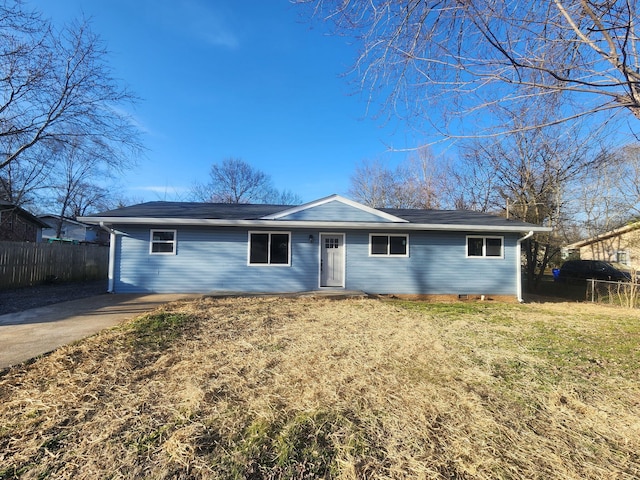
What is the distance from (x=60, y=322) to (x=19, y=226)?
20.3 m

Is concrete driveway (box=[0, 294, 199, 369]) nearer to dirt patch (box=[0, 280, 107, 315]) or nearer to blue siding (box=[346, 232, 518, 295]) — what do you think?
dirt patch (box=[0, 280, 107, 315])

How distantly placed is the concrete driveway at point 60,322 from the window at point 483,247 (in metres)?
9.60

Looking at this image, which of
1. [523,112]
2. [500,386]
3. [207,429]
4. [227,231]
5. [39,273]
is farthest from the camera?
[39,273]

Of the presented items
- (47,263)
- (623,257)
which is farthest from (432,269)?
(623,257)

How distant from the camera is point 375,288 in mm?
10555

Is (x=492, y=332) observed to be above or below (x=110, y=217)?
below

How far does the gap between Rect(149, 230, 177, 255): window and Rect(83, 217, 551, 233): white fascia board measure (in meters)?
0.38

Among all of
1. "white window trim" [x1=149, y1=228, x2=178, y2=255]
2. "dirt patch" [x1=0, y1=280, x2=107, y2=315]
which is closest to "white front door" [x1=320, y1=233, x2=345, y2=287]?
"white window trim" [x1=149, y1=228, x2=178, y2=255]

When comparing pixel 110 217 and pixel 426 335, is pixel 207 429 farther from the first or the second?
pixel 110 217

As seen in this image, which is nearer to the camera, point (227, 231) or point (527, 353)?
point (527, 353)

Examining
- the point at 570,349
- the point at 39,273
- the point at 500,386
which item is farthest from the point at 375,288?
the point at 39,273

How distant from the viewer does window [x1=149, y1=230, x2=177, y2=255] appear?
989 cm

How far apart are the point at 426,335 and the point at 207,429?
3.96m

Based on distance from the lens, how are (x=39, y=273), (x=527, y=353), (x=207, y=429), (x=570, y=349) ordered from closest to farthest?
(x=207, y=429), (x=527, y=353), (x=570, y=349), (x=39, y=273)
